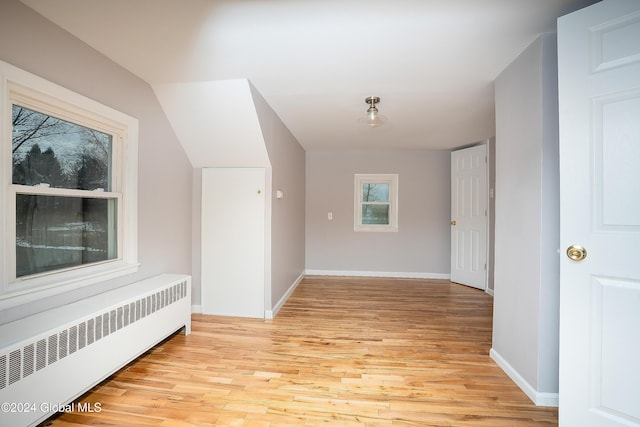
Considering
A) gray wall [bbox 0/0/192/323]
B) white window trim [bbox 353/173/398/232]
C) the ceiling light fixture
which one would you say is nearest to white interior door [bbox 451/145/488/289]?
white window trim [bbox 353/173/398/232]

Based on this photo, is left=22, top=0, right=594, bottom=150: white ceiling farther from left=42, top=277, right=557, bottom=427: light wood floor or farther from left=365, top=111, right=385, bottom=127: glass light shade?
left=42, top=277, right=557, bottom=427: light wood floor

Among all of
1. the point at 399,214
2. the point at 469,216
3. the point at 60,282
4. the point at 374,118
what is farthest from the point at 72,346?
the point at 469,216

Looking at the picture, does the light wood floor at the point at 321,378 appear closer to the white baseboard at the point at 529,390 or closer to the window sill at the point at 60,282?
the white baseboard at the point at 529,390

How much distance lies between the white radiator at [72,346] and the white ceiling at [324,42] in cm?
175

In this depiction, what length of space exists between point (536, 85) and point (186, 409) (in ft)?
9.71

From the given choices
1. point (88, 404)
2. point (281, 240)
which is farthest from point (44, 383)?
point (281, 240)

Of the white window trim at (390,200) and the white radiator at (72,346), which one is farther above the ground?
the white window trim at (390,200)

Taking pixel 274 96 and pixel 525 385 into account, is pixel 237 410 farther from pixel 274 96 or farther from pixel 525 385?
pixel 274 96

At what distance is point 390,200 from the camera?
4941 mm

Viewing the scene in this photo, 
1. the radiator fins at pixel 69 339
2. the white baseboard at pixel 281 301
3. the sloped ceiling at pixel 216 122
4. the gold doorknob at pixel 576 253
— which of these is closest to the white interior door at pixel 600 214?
the gold doorknob at pixel 576 253

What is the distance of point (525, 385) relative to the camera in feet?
5.67

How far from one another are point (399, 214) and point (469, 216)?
1.14 meters

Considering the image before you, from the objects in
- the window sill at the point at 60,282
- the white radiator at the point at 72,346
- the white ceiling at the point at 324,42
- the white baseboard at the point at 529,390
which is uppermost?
the white ceiling at the point at 324,42

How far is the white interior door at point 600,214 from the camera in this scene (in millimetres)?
1163
